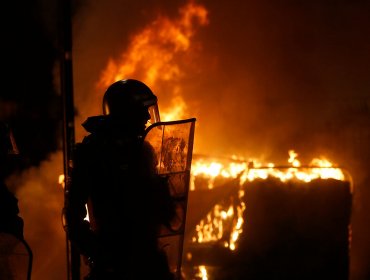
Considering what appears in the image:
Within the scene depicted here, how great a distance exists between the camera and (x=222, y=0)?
9.45 meters

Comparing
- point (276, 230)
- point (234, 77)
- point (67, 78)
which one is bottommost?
point (276, 230)

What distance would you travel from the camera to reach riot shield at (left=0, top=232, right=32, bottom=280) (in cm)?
282

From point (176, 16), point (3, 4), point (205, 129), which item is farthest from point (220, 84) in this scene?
point (3, 4)

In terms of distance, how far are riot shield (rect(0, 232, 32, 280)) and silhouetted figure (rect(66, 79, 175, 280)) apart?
51 cm

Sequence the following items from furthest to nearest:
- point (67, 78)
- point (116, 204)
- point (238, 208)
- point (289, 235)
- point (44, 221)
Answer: point (44, 221), point (238, 208), point (289, 235), point (67, 78), point (116, 204)

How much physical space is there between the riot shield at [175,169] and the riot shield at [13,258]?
85 centimetres

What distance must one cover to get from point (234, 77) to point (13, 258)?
24.5 feet

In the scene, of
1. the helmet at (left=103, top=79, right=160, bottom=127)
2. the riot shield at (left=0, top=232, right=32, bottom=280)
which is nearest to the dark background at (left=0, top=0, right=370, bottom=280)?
the riot shield at (left=0, top=232, right=32, bottom=280)

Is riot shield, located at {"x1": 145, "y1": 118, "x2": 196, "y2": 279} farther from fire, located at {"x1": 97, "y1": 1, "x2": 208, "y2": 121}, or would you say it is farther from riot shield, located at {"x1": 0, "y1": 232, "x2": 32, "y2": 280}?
fire, located at {"x1": 97, "y1": 1, "x2": 208, "y2": 121}

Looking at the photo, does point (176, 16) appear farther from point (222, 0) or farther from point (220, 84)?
point (220, 84)

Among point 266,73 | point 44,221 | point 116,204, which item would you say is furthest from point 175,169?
point 266,73

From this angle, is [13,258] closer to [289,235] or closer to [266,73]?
[289,235]

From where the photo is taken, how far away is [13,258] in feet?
9.29

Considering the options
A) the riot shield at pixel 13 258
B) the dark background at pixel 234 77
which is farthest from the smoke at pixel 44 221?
the riot shield at pixel 13 258
